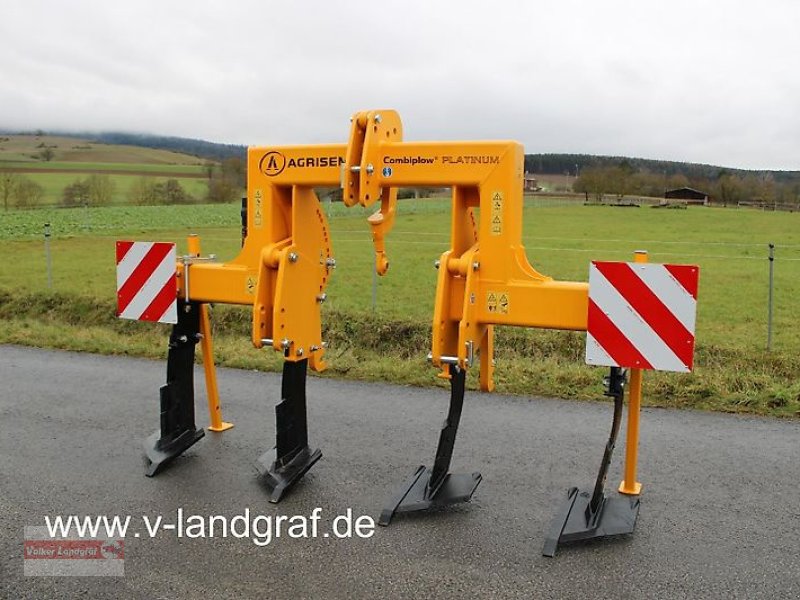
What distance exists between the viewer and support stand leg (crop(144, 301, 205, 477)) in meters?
5.57

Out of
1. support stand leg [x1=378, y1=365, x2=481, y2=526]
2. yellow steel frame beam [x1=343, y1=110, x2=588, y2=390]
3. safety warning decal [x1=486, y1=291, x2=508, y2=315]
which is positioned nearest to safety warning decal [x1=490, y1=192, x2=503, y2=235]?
yellow steel frame beam [x1=343, y1=110, x2=588, y2=390]

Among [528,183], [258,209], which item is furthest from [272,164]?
[528,183]

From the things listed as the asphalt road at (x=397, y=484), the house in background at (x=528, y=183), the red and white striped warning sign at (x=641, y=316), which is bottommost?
the asphalt road at (x=397, y=484)

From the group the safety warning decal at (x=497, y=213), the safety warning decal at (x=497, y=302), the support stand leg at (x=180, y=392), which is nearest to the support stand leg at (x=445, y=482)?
the safety warning decal at (x=497, y=302)

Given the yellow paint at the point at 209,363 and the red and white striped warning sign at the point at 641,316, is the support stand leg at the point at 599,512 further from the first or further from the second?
the yellow paint at the point at 209,363

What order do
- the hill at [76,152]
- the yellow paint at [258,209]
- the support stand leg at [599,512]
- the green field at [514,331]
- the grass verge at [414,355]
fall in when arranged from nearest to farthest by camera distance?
the support stand leg at [599,512] → the yellow paint at [258,209] → the grass verge at [414,355] → the green field at [514,331] → the hill at [76,152]

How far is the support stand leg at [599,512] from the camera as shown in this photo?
13.8 feet

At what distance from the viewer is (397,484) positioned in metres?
5.00

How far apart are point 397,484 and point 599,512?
4.31 feet

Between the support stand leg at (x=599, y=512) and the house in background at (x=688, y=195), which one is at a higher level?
the house in background at (x=688, y=195)

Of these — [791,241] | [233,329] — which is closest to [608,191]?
[791,241]

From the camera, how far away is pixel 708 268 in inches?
810

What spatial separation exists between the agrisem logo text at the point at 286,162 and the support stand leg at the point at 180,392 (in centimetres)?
124

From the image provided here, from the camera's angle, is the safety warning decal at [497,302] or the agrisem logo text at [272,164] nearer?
the safety warning decal at [497,302]
